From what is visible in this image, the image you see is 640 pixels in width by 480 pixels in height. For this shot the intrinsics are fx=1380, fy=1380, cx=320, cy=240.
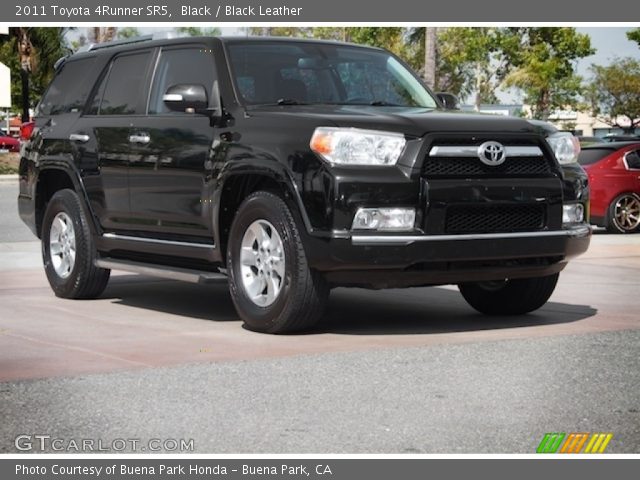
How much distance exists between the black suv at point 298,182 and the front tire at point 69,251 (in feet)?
0.06

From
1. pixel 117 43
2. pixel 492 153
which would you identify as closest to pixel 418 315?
pixel 492 153

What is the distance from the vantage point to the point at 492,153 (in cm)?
851

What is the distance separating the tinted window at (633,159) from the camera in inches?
783

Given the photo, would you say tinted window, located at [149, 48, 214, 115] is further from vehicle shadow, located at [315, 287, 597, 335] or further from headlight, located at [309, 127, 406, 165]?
vehicle shadow, located at [315, 287, 597, 335]

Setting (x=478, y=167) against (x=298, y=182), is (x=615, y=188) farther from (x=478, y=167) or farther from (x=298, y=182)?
(x=298, y=182)

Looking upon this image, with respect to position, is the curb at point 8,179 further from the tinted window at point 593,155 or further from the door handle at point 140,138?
the door handle at point 140,138

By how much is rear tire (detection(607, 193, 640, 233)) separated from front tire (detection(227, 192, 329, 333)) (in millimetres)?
11588

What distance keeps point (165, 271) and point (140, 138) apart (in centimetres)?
100

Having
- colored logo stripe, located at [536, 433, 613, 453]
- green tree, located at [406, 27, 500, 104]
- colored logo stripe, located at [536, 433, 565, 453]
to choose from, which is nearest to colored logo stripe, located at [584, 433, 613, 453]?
colored logo stripe, located at [536, 433, 613, 453]

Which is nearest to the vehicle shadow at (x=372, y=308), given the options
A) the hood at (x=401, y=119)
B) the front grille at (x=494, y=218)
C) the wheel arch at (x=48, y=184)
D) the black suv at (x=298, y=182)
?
the black suv at (x=298, y=182)

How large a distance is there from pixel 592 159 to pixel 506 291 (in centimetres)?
1068

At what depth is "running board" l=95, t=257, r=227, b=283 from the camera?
908 centimetres

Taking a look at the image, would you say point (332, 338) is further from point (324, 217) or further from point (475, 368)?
point (475, 368)

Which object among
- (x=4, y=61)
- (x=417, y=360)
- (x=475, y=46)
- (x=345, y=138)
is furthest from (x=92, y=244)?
(x=4, y=61)
